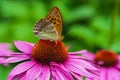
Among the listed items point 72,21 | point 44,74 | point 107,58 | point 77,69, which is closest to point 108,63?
point 107,58

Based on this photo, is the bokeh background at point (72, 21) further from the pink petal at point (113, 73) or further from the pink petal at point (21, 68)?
the pink petal at point (21, 68)

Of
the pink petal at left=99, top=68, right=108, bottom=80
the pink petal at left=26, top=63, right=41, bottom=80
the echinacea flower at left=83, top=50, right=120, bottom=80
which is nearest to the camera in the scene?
the pink petal at left=26, top=63, right=41, bottom=80

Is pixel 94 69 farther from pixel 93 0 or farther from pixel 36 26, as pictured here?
pixel 93 0

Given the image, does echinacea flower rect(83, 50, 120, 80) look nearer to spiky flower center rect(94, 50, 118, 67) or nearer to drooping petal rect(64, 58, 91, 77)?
spiky flower center rect(94, 50, 118, 67)

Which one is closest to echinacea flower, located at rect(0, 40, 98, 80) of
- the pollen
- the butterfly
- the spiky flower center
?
the pollen

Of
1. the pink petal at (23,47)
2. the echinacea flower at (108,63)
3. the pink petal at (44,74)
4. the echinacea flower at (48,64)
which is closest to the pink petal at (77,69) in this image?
the echinacea flower at (48,64)

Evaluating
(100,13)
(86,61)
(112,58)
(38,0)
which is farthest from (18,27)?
(86,61)

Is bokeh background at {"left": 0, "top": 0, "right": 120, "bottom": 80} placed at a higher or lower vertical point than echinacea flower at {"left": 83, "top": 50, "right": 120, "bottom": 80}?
higher
